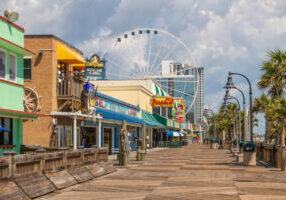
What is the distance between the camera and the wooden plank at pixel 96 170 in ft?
64.0

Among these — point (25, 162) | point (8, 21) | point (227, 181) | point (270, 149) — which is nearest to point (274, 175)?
point (227, 181)

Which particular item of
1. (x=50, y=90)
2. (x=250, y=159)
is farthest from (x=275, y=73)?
(x=50, y=90)

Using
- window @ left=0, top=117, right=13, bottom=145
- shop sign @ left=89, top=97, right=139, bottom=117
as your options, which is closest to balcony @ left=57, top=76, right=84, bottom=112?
shop sign @ left=89, top=97, right=139, bottom=117

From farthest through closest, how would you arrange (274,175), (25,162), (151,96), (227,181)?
(151,96)
(274,175)
(227,181)
(25,162)

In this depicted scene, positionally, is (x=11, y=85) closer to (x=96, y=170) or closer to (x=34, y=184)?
(x=96, y=170)

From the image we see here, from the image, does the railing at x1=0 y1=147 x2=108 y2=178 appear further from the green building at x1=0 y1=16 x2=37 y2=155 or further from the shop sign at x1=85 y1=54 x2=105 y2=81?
the shop sign at x1=85 y1=54 x2=105 y2=81

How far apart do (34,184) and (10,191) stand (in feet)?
5.45

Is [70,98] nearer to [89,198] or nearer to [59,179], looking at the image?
[59,179]

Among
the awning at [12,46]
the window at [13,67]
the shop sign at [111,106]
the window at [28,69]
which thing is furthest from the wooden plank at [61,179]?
the shop sign at [111,106]

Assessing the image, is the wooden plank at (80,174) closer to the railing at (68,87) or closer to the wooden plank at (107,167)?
the wooden plank at (107,167)

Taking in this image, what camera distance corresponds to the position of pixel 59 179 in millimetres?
15422

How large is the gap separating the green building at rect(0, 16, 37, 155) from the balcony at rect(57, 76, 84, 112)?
5.86 m

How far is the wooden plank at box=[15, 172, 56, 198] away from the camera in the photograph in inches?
497

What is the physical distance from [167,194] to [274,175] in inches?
335
